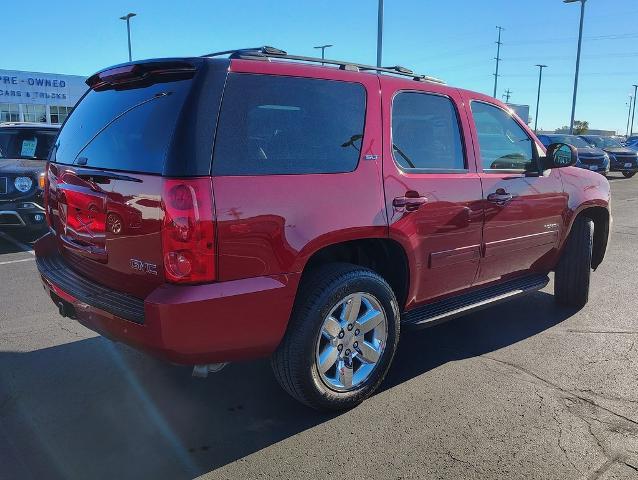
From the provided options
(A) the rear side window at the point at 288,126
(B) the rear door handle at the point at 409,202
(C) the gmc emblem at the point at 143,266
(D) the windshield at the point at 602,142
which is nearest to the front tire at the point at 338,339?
(B) the rear door handle at the point at 409,202

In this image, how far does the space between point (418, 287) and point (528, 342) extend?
1344 mm

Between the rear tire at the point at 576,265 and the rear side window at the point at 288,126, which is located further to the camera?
the rear tire at the point at 576,265

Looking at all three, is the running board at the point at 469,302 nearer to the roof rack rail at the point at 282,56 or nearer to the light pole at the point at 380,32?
the roof rack rail at the point at 282,56

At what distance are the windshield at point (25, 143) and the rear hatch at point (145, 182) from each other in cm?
591

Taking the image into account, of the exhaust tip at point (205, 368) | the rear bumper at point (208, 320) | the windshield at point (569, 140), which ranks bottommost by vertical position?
the exhaust tip at point (205, 368)

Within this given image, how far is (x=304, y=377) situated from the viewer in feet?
9.81

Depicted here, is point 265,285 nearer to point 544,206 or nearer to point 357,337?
point 357,337

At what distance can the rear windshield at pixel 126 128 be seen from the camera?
271 centimetres

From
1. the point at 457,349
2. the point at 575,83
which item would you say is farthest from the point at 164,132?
the point at 575,83

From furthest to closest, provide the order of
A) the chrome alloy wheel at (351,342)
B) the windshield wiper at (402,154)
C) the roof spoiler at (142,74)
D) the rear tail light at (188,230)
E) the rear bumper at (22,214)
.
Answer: the rear bumper at (22,214) < the windshield wiper at (402,154) < the chrome alloy wheel at (351,342) < the roof spoiler at (142,74) < the rear tail light at (188,230)

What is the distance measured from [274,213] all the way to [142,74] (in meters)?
1.10

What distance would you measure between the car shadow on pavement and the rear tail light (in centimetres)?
94

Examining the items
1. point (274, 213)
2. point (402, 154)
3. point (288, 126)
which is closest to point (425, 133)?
point (402, 154)

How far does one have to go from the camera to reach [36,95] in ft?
126
